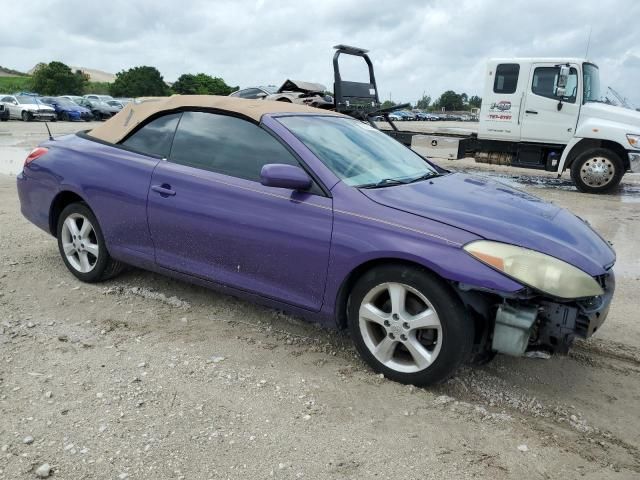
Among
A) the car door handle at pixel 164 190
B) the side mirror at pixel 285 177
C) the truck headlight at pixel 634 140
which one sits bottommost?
the car door handle at pixel 164 190

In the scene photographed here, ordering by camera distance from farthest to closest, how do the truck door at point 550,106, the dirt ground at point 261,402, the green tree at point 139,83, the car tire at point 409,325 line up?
the green tree at point 139,83 → the truck door at point 550,106 → the car tire at point 409,325 → the dirt ground at point 261,402

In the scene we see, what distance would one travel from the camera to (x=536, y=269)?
2.87 meters

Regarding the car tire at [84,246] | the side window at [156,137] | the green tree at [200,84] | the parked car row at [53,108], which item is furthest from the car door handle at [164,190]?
the green tree at [200,84]

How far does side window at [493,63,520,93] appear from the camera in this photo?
11.3m

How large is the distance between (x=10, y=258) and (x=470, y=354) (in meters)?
4.33

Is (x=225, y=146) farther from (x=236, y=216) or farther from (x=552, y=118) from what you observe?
(x=552, y=118)

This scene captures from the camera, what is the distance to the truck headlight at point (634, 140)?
34.6 feet

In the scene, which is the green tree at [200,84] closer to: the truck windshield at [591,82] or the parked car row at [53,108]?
the parked car row at [53,108]

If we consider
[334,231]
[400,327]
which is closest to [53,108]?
[334,231]

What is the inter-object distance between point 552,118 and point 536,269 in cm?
942

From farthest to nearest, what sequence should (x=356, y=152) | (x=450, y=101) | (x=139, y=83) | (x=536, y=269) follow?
(x=450, y=101)
(x=139, y=83)
(x=356, y=152)
(x=536, y=269)

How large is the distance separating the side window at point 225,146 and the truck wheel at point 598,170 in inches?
362

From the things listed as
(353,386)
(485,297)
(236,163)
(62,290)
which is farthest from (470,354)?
(62,290)

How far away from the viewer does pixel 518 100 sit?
1148cm
